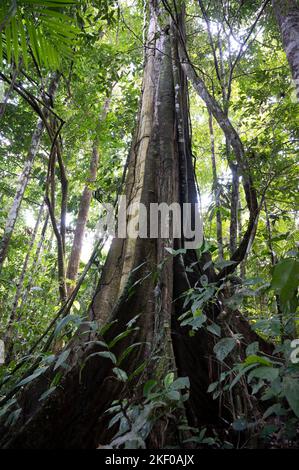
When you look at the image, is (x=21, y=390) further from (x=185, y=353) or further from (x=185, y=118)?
(x=185, y=118)

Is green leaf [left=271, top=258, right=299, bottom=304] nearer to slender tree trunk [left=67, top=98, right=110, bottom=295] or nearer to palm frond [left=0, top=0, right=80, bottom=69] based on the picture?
palm frond [left=0, top=0, right=80, bottom=69]

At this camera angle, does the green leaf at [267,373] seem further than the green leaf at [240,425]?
No

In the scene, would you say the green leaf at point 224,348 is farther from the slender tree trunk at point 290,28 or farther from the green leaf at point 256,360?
the slender tree trunk at point 290,28

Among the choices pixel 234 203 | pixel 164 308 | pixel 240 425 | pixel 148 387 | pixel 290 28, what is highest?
pixel 290 28

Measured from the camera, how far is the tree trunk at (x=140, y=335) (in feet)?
5.20

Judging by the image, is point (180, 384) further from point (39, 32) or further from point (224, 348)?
point (39, 32)

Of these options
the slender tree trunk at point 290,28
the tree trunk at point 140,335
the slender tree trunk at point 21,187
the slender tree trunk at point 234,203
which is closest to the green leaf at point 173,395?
the tree trunk at point 140,335

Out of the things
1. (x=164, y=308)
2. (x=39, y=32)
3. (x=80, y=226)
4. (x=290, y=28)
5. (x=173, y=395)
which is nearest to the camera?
(x=173, y=395)

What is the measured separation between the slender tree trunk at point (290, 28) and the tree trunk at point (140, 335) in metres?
0.99

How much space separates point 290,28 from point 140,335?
7.65 ft

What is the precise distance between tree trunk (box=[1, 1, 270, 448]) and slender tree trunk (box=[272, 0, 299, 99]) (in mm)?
986

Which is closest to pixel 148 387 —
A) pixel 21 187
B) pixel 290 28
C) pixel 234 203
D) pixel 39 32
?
pixel 234 203

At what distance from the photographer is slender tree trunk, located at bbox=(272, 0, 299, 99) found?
2.25 meters

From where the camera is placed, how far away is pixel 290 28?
2.43m
